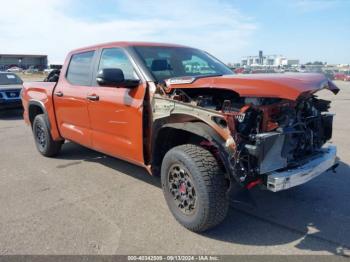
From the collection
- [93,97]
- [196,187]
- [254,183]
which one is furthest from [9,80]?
[254,183]

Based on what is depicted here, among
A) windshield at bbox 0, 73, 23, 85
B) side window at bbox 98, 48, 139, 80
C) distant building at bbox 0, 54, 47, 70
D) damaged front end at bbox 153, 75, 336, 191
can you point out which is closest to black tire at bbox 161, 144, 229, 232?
damaged front end at bbox 153, 75, 336, 191

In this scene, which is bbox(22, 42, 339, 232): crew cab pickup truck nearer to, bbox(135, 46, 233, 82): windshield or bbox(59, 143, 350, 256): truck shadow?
bbox(135, 46, 233, 82): windshield

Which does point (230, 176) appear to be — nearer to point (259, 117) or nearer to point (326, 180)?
point (259, 117)

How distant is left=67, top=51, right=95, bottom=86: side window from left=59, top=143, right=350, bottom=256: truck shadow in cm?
167

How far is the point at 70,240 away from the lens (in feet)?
11.1

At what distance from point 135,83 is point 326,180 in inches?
116

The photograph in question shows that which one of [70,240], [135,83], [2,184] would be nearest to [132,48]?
[135,83]

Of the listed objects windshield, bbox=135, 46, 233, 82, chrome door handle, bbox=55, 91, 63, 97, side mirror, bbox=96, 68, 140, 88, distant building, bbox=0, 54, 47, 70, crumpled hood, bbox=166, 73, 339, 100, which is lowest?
chrome door handle, bbox=55, 91, 63, 97

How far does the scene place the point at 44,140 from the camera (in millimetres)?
6344

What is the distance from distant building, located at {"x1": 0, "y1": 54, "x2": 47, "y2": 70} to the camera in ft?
299

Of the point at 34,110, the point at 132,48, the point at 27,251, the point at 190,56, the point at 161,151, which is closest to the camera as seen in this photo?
the point at 27,251

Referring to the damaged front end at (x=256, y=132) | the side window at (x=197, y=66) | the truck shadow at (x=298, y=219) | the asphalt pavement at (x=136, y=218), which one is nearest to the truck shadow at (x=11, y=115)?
the asphalt pavement at (x=136, y=218)

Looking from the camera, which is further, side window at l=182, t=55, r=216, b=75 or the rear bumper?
side window at l=182, t=55, r=216, b=75

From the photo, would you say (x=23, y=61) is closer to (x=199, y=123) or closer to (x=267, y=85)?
(x=199, y=123)
